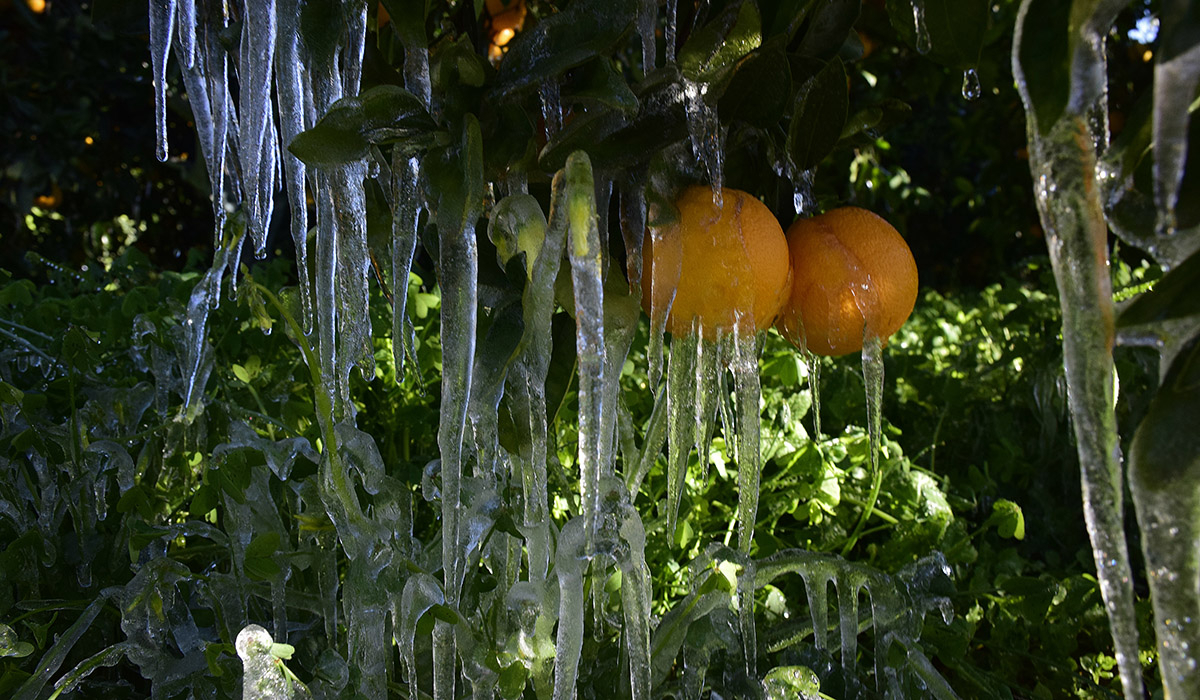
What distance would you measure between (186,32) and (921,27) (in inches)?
20.0

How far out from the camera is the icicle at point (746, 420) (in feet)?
2.13

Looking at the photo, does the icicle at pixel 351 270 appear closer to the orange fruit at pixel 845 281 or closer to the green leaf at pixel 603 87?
the green leaf at pixel 603 87

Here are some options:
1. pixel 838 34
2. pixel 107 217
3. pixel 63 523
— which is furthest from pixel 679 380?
→ pixel 107 217

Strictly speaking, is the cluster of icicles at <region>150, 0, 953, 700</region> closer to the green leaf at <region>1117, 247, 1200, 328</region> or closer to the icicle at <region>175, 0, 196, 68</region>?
the icicle at <region>175, 0, 196, 68</region>

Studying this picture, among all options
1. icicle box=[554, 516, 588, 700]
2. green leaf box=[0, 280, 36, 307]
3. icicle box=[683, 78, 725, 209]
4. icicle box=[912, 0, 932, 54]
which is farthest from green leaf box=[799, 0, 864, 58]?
green leaf box=[0, 280, 36, 307]

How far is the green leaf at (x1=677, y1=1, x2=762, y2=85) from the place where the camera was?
0.56 metres

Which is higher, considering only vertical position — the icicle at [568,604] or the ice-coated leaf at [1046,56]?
the ice-coated leaf at [1046,56]

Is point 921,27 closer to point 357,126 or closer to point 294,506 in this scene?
point 357,126

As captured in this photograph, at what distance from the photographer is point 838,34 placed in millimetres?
712

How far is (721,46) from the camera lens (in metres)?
0.56

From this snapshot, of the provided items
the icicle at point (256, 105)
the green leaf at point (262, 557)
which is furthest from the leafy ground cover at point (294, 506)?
the icicle at point (256, 105)

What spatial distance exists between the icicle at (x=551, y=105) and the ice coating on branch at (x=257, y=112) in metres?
0.17

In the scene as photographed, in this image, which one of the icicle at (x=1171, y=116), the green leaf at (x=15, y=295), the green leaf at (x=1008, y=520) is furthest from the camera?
the green leaf at (x=15, y=295)

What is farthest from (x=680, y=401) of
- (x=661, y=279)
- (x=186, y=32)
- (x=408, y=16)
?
(x=186, y=32)
